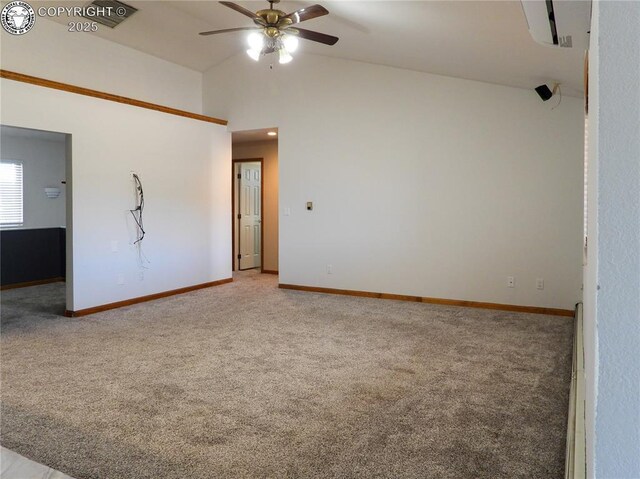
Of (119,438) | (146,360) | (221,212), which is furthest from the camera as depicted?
(221,212)

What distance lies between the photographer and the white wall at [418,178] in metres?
5.14

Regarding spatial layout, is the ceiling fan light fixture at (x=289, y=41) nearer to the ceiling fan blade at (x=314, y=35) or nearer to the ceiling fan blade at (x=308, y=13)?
the ceiling fan blade at (x=314, y=35)

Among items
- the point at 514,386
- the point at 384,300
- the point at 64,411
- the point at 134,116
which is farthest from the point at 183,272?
the point at 514,386

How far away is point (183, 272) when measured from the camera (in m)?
6.53

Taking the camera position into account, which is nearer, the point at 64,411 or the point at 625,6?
the point at 625,6

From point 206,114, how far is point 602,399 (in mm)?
7337

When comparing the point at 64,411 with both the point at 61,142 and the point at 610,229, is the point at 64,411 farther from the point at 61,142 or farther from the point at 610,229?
the point at 61,142

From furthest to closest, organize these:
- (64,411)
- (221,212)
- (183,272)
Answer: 1. (221,212)
2. (183,272)
3. (64,411)

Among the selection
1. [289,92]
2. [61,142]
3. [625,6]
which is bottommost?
[625,6]

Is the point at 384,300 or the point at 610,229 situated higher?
the point at 610,229

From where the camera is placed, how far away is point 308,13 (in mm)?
3781

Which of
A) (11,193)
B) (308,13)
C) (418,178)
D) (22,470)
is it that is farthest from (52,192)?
(22,470)

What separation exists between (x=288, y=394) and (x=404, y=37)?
11.1 ft

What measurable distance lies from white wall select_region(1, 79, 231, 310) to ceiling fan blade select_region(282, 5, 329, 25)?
2.69m
